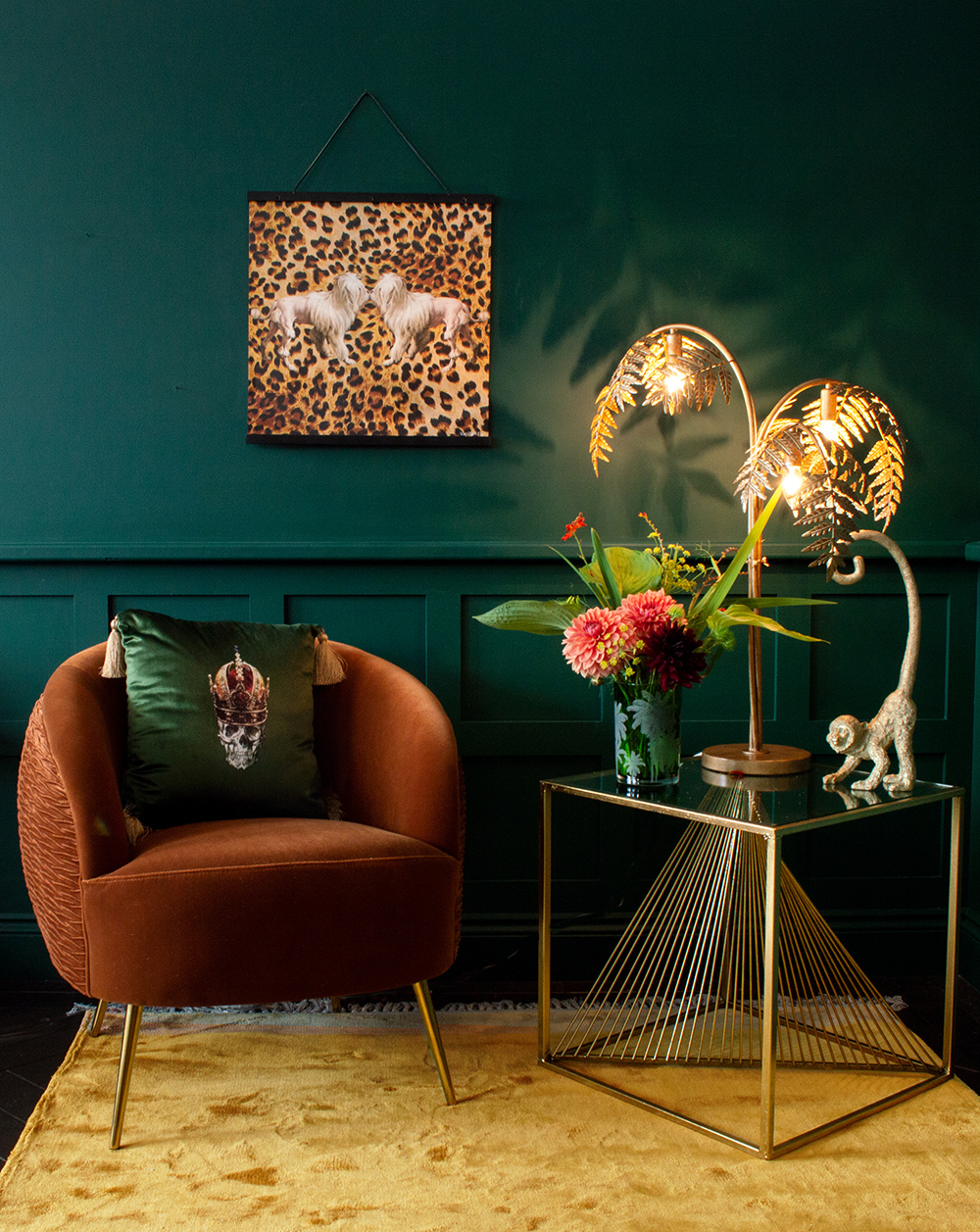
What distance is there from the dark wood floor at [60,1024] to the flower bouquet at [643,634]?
772mm

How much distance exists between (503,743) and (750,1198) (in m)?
1.13

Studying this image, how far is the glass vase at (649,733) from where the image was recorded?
1861 millimetres

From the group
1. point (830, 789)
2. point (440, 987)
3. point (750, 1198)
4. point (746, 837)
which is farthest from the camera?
point (440, 987)

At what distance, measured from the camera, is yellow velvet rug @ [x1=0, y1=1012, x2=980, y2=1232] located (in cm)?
149

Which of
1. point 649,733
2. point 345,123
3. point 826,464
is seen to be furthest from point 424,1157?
point 345,123

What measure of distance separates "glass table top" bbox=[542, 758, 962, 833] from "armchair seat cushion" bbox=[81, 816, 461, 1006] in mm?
376

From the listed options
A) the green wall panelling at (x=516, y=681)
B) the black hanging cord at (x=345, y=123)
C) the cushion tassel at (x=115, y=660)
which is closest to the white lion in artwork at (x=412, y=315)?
the black hanging cord at (x=345, y=123)

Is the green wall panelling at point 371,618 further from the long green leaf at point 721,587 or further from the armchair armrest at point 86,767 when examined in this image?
the long green leaf at point 721,587

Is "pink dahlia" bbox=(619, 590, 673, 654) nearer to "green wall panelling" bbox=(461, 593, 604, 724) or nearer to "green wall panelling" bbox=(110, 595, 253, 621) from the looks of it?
"green wall panelling" bbox=(461, 593, 604, 724)

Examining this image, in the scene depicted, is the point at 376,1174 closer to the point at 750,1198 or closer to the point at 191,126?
the point at 750,1198

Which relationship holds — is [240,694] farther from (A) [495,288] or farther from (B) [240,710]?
(A) [495,288]

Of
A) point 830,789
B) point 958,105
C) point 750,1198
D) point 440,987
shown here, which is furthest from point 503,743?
point 958,105

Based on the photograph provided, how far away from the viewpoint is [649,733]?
6.13ft

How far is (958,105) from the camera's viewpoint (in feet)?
7.94
